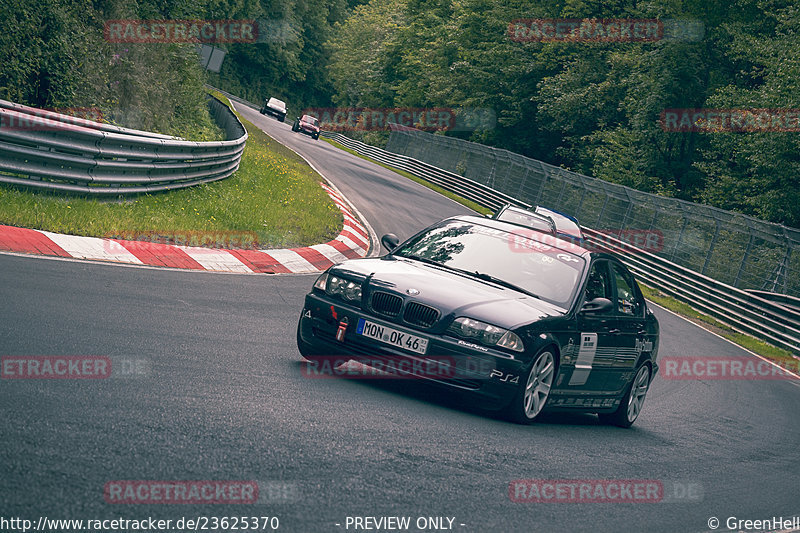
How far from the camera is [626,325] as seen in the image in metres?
8.34

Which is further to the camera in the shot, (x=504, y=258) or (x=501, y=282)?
(x=504, y=258)

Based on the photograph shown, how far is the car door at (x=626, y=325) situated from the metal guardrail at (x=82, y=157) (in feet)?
21.9

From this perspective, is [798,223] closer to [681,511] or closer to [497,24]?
[681,511]

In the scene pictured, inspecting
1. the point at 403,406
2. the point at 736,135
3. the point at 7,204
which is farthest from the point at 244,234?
the point at 736,135

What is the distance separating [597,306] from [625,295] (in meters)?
1.11

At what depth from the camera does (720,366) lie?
617 inches

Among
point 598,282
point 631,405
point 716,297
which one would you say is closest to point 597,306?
point 598,282

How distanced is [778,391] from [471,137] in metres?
47.1

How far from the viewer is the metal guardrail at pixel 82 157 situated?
10438mm

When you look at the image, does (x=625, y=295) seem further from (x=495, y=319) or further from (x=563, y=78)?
(x=563, y=78)

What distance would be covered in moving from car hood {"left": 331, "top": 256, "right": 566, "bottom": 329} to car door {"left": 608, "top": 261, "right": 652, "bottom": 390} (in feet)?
4.03
